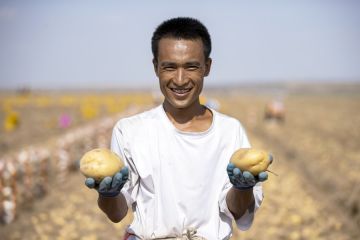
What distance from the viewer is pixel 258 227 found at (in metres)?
6.79

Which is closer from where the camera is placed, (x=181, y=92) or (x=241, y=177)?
(x=241, y=177)

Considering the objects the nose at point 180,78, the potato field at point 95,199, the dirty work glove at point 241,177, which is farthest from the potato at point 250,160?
the potato field at point 95,199

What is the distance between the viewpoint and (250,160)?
235 cm

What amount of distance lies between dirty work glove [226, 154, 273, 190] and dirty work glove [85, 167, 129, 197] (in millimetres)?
496

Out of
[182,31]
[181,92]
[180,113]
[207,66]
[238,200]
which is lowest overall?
[238,200]

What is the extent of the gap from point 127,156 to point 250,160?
0.63 meters

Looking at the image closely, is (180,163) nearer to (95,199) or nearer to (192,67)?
(192,67)

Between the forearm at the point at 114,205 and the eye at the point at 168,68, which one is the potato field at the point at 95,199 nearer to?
the forearm at the point at 114,205

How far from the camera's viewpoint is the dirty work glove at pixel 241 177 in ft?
7.21

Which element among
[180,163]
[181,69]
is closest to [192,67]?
[181,69]

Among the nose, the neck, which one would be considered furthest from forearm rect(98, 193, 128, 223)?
the nose

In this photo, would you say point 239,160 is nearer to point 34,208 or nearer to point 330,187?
point 34,208

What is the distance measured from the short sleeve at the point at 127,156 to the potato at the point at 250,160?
51 centimetres

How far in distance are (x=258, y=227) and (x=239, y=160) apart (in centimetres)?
481
